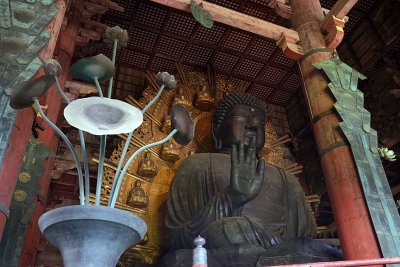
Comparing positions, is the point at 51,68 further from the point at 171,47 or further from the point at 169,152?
the point at 171,47

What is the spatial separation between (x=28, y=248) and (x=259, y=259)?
2.31m

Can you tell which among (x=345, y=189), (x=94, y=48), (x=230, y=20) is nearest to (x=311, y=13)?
(x=230, y=20)

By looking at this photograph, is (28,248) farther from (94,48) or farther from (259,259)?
(94,48)

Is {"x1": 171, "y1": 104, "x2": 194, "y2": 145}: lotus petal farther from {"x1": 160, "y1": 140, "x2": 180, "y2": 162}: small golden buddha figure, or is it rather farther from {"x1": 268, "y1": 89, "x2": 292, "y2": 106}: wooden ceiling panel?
{"x1": 268, "y1": 89, "x2": 292, "y2": 106}: wooden ceiling panel

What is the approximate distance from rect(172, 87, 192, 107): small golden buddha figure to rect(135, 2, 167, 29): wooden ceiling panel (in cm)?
116

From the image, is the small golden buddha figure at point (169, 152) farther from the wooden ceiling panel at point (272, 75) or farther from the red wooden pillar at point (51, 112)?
the wooden ceiling panel at point (272, 75)

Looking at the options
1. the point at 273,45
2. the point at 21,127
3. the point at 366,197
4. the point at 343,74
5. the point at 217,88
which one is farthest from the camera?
the point at 273,45

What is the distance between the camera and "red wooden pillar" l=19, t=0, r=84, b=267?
398 centimetres

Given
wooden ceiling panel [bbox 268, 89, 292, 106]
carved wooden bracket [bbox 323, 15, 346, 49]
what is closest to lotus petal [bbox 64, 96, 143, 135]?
carved wooden bracket [bbox 323, 15, 346, 49]

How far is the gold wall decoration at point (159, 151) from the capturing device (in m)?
4.49

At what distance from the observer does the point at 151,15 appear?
5.97m

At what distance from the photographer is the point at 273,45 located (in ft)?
21.1

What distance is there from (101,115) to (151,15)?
178 inches

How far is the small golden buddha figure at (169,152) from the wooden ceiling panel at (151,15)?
1998 millimetres
